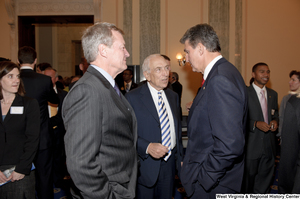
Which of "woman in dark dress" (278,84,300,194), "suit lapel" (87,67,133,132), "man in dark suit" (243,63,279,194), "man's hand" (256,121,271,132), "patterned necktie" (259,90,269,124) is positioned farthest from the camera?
"patterned necktie" (259,90,269,124)

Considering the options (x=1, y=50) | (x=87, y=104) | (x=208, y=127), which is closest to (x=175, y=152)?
(x=208, y=127)

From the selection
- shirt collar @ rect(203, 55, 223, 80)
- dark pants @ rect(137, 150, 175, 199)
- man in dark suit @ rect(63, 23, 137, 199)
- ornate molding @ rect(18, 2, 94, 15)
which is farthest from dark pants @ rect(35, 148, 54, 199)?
ornate molding @ rect(18, 2, 94, 15)

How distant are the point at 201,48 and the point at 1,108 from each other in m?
1.93

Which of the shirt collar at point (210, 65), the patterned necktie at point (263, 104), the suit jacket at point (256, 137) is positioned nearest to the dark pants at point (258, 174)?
the suit jacket at point (256, 137)

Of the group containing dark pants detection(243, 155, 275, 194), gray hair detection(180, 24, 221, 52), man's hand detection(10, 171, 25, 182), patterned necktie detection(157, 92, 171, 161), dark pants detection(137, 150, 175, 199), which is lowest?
dark pants detection(243, 155, 275, 194)

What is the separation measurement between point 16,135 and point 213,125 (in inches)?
71.8

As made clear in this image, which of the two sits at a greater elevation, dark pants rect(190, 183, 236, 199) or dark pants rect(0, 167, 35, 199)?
dark pants rect(190, 183, 236, 199)

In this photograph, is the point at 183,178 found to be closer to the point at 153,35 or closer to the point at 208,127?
the point at 208,127

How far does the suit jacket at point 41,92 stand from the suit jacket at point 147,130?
123cm

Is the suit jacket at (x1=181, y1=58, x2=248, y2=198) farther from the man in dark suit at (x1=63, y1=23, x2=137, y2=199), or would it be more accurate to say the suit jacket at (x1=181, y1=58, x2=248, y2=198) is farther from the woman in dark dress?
the woman in dark dress

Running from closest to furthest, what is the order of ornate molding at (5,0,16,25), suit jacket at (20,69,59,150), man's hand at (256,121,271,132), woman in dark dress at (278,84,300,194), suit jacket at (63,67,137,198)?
suit jacket at (63,67,137,198)
woman in dark dress at (278,84,300,194)
suit jacket at (20,69,59,150)
man's hand at (256,121,271,132)
ornate molding at (5,0,16,25)

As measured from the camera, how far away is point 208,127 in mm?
1702

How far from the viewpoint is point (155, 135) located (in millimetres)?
2385

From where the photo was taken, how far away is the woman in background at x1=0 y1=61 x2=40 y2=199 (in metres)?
2.21
